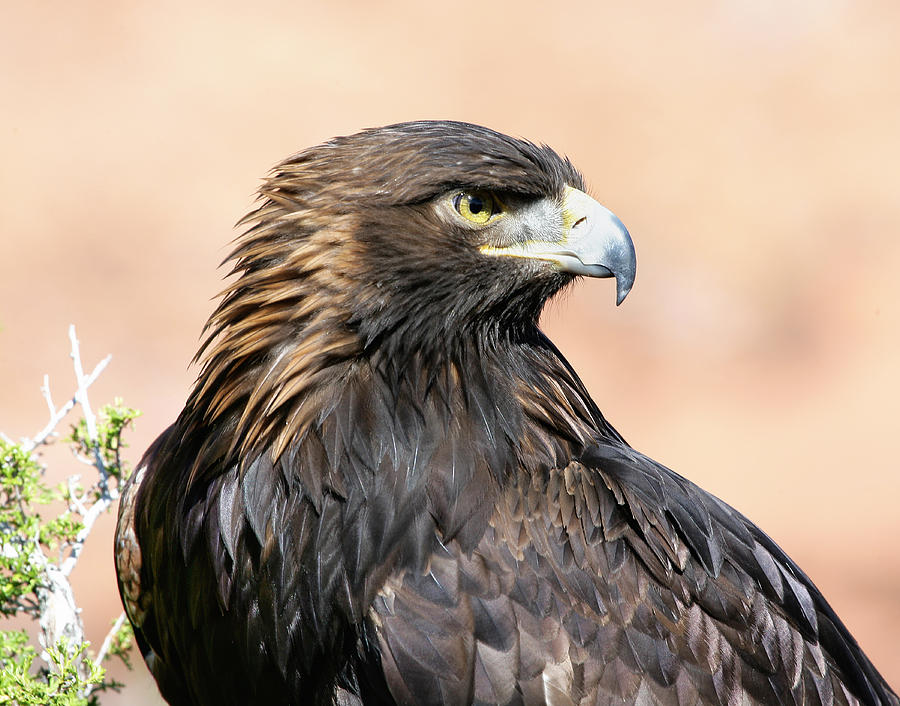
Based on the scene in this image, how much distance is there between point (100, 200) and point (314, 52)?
371 cm

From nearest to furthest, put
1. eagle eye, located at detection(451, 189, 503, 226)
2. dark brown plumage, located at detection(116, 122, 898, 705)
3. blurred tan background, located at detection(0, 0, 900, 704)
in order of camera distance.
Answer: dark brown plumage, located at detection(116, 122, 898, 705), eagle eye, located at detection(451, 189, 503, 226), blurred tan background, located at detection(0, 0, 900, 704)

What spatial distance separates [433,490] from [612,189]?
1187cm

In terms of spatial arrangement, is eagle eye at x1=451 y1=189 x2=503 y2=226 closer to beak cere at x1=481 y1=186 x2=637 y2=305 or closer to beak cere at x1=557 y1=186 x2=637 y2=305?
beak cere at x1=481 y1=186 x2=637 y2=305

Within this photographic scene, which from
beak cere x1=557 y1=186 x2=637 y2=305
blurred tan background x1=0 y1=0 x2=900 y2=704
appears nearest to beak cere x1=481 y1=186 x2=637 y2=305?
beak cere x1=557 y1=186 x2=637 y2=305

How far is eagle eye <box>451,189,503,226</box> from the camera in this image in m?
3.17

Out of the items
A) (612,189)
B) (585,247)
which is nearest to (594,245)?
(585,247)

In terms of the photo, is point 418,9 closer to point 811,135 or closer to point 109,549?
point 811,135

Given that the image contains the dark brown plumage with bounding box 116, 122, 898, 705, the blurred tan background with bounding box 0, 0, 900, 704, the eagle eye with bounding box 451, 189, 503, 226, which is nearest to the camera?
the dark brown plumage with bounding box 116, 122, 898, 705

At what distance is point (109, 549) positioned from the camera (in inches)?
390

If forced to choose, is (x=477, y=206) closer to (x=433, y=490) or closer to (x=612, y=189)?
(x=433, y=490)

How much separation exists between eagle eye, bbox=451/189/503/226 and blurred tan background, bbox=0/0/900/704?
7.27 m

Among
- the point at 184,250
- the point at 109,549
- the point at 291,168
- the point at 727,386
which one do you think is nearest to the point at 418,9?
the point at 184,250

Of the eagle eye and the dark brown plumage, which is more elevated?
the eagle eye

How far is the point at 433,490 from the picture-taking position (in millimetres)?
3070
